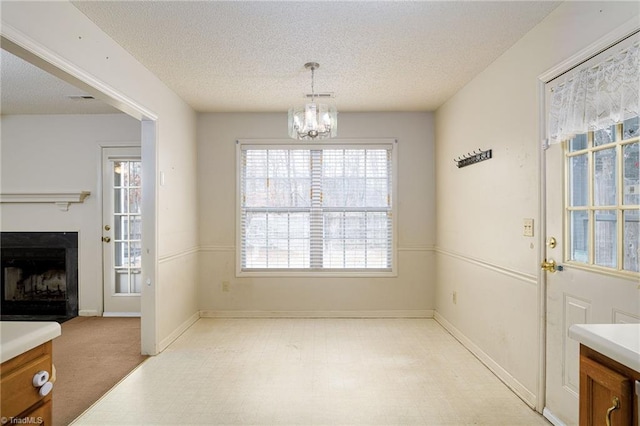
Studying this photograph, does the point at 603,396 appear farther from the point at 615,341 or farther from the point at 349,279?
the point at 349,279

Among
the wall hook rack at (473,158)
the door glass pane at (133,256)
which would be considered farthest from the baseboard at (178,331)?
the wall hook rack at (473,158)

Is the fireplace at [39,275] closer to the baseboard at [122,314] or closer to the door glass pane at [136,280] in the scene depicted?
the baseboard at [122,314]

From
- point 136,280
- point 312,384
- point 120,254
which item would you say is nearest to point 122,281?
point 136,280

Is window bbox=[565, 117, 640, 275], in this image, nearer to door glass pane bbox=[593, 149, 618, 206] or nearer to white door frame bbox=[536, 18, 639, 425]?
door glass pane bbox=[593, 149, 618, 206]

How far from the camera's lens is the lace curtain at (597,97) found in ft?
5.60

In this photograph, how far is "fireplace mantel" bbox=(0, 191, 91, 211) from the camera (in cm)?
456

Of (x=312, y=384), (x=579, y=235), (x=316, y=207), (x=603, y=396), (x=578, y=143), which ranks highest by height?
(x=578, y=143)

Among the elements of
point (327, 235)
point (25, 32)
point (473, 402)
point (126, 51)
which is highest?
point (126, 51)

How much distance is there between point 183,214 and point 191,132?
39.8 inches

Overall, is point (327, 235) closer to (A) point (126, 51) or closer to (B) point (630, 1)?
(A) point (126, 51)

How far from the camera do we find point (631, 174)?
5.81ft

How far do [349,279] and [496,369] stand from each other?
2.00 m

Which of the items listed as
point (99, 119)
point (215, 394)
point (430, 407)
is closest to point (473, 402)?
point (430, 407)

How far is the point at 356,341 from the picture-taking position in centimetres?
371
